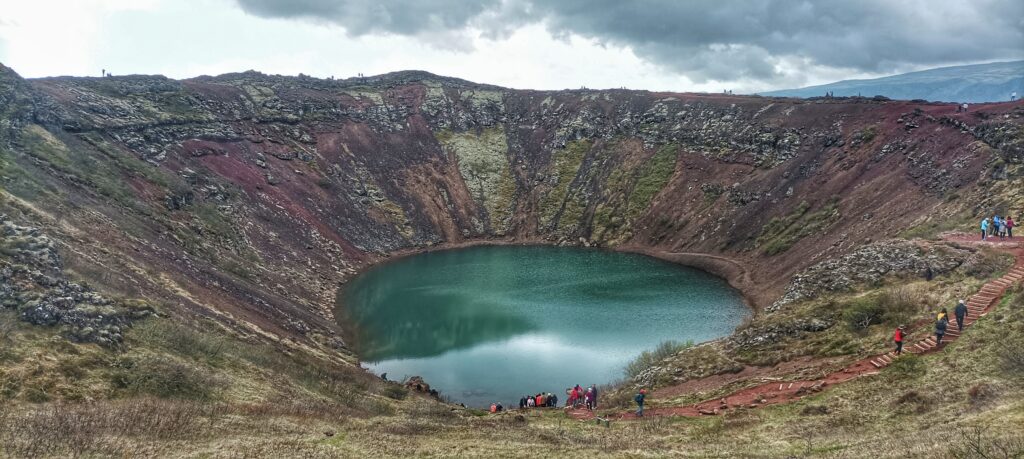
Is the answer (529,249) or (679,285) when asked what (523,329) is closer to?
(679,285)

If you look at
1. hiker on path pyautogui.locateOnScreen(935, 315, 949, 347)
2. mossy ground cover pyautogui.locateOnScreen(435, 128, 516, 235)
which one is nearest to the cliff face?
mossy ground cover pyautogui.locateOnScreen(435, 128, 516, 235)

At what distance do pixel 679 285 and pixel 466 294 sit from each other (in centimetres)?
2512

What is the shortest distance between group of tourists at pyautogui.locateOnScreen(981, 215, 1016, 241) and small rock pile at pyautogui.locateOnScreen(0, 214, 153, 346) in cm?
5260

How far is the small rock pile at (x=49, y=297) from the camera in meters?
26.7

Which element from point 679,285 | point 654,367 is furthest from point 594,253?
point 654,367

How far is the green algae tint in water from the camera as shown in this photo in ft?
154

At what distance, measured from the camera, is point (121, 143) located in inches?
2842

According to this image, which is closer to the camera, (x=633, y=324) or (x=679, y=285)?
(x=633, y=324)

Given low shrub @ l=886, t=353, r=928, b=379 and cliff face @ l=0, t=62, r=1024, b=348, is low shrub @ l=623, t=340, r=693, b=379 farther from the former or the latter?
cliff face @ l=0, t=62, r=1024, b=348

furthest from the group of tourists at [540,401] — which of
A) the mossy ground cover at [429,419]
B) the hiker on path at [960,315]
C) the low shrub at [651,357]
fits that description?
the hiker on path at [960,315]

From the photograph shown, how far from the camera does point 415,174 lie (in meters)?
109

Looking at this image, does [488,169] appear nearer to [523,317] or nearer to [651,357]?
[523,317]

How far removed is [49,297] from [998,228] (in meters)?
57.0

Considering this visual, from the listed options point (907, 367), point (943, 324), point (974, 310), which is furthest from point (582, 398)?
point (974, 310)
